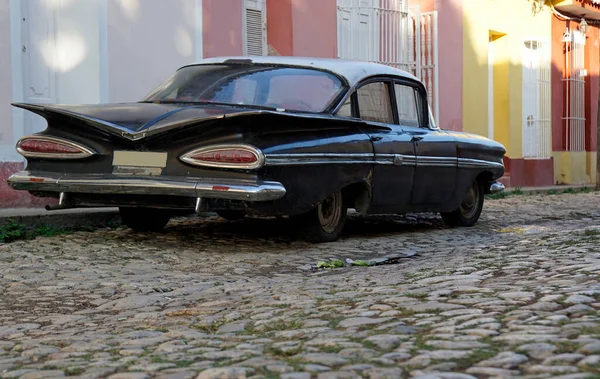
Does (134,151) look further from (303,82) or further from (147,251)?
(303,82)

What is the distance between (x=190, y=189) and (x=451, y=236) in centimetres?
Answer: 333

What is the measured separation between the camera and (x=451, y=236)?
9273 mm

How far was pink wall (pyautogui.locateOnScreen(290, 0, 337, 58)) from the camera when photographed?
14.8m

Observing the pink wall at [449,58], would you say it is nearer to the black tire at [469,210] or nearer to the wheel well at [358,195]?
the black tire at [469,210]

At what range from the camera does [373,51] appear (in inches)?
655

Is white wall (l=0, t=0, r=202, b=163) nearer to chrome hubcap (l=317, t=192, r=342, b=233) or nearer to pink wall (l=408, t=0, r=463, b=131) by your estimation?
chrome hubcap (l=317, t=192, r=342, b=233)

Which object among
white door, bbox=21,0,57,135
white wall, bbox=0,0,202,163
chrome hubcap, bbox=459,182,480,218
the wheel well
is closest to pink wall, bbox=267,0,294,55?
white wall, bbox=0,0,202,163

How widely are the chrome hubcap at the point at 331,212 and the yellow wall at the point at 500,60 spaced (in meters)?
11.6

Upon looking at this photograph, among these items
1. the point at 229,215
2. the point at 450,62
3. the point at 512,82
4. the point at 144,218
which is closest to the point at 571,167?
the point at 512,82

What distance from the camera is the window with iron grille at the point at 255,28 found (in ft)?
46.7

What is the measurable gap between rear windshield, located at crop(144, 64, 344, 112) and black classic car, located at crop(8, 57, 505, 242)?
0.01 metres

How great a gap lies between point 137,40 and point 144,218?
3.88 meters

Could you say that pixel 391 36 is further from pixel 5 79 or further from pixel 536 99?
pixel 5 79

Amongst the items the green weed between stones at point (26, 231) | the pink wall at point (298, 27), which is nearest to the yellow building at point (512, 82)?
the pink wall at point (298, 27)
